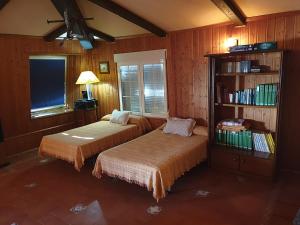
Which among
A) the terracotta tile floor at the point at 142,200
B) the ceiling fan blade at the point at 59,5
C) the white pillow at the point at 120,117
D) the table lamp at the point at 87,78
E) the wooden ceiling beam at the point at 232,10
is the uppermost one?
the ceiling fan blade at the point at 59,5

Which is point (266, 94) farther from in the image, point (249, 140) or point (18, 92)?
point (18, 92)

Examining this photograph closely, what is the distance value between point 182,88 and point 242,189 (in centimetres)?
200

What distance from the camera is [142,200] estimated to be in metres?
3.06

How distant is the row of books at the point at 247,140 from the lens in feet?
11.4

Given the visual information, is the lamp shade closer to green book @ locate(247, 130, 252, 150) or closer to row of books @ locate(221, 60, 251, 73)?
row of books @ locate(221, 60, 251, 73)

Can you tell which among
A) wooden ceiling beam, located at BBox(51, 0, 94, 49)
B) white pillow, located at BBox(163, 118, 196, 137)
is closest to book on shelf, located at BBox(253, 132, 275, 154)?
white pillow, located at BBox(163, 118, 196, 137)

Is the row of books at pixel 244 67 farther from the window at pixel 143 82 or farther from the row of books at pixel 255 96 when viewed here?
the window at pixel 143 82

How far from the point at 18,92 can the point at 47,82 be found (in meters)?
0.79

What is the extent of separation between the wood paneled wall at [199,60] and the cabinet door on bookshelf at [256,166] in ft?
1.59

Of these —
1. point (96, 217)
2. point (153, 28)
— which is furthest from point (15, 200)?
point (153, 28)

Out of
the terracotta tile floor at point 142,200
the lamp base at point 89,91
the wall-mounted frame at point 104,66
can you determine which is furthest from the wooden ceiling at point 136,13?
the terracotta tile floor at point 142,200

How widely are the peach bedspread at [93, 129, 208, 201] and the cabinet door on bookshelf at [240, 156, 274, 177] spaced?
1.90ft

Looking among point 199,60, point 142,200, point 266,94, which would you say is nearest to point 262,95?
point 266,94

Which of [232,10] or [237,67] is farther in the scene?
[237,67]
